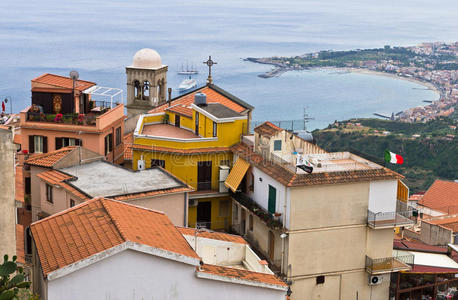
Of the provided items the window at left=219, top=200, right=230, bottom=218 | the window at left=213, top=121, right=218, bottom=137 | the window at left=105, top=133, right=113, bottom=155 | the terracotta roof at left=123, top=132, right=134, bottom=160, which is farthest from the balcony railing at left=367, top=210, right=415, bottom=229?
the window at left=105, top=133, right=113, bottom=155

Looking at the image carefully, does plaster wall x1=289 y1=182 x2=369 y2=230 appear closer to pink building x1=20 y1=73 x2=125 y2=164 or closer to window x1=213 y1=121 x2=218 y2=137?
window x1=213 y1=121 x2=218 y2=137

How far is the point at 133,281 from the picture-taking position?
47.3ft

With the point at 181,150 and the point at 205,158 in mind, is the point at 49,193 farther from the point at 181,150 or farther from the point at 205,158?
the point at 205,158

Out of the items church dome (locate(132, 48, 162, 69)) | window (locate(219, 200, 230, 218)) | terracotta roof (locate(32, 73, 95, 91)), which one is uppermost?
church dome (locate(132, 48, 162, 69))

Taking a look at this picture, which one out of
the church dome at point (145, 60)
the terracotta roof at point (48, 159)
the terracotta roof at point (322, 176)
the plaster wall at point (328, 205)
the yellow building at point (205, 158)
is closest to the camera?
the terracotta roof at point (322, 176)

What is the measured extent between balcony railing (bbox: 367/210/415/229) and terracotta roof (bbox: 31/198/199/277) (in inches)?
470

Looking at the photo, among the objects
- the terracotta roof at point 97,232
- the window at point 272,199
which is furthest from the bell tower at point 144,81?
the terracotta roof at point 97,232

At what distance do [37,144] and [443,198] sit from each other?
25.6m

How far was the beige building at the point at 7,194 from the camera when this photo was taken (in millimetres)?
16516

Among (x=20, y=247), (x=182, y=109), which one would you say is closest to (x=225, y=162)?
(x=182, y=109)

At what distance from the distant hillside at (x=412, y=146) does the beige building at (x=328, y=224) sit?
145ft

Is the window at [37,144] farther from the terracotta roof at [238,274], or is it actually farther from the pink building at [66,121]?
the terracotta roof at [238,274]

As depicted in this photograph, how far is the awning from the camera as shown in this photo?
29.7 meters

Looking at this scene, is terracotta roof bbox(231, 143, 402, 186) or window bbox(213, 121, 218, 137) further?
window bbox(213, 121, 218, 137)
